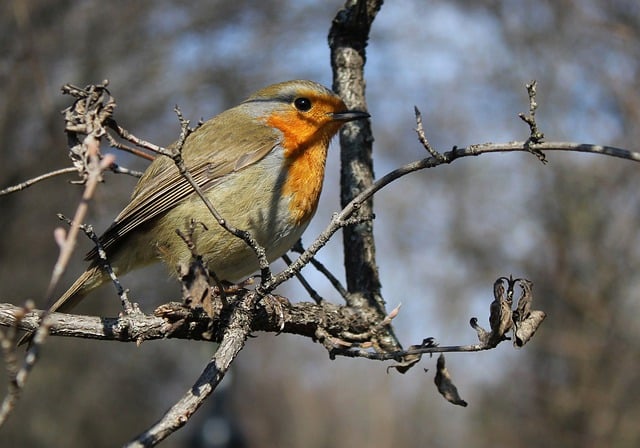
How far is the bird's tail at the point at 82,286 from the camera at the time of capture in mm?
3412

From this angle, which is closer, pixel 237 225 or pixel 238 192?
pixel 237 225

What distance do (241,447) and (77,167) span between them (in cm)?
1085

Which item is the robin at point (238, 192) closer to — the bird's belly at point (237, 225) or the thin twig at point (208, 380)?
the bird's belly at point (237, 225)

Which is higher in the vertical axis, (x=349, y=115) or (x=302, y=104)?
(x=302, y=104)

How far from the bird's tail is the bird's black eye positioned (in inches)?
53.5

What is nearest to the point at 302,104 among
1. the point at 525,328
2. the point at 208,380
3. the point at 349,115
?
the point at 349,115

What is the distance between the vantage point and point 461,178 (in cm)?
1600

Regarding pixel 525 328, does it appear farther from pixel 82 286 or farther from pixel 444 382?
pixel 82 286

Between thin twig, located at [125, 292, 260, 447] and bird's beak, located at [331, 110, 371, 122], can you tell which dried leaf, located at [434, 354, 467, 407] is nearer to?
thin twig, located at [125, 292, 260, 447]

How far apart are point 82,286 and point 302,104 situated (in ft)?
4.88

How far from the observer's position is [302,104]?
3.95 metres

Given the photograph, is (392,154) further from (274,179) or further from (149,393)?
(274,179)

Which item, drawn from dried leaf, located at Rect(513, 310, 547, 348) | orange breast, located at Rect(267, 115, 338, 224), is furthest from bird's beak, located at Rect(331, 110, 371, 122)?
dried leaf, located at Rect(513, 310, 547, 348)

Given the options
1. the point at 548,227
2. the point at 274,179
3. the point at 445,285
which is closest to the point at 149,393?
the point at 445,285
